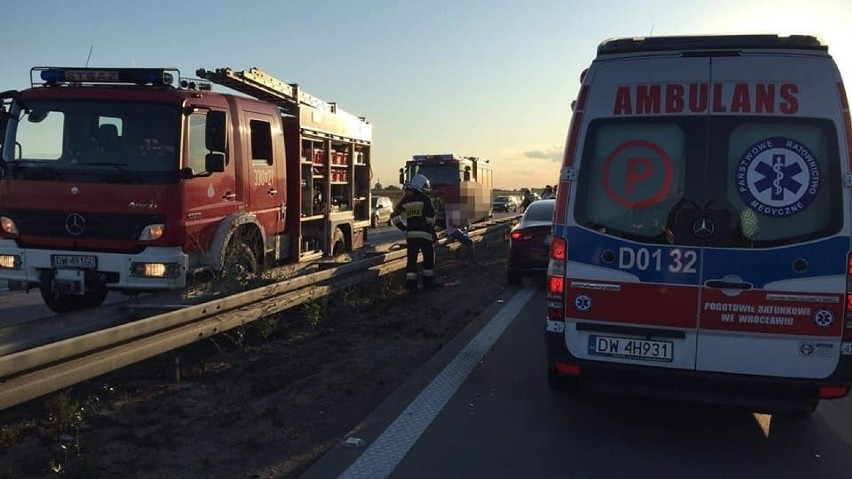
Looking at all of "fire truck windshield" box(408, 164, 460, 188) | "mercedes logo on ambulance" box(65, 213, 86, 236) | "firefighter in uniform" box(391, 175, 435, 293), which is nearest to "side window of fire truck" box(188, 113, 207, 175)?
"mercedes logo on ambulance" box(65, 213, 86, 236)

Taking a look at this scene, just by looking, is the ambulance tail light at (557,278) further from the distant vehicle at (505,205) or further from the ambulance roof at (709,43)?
the distant vehicle at (505,205)

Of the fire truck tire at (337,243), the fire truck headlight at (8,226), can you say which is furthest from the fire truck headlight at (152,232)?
the fire truck tire at (337,243)

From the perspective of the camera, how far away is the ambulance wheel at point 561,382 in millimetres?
5484

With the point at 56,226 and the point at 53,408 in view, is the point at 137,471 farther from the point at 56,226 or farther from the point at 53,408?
the point at 56,226

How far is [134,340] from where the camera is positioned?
478cm

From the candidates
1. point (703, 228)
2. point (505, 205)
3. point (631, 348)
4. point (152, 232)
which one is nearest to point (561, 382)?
point (631, 348)

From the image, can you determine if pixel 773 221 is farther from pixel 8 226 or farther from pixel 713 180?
pixel 8 226

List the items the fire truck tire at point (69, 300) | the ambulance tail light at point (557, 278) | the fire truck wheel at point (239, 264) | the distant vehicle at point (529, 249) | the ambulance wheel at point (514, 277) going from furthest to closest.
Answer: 1. the ambulance wheel at point (514, 277)
2. the distant vehicle at point (529, 249)
3. the fire truck tire at point (69, 300)
4. the fire truck wheel at point (239, 264)
5. the ambulance tail light at point (557, 278)

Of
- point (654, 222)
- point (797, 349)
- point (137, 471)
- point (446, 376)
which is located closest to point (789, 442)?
point (797, 349)

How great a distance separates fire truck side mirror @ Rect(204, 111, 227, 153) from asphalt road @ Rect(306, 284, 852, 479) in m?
3.88

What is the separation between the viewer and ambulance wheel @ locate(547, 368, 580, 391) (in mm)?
5484

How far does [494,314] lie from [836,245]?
5463mm

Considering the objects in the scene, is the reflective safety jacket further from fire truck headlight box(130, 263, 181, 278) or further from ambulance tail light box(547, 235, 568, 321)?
ambulance tail light box(547, 235, 568, 321)

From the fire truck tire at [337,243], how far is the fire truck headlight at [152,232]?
4.49 metres
